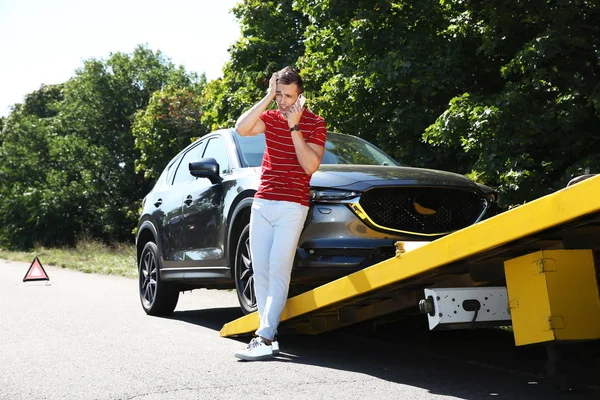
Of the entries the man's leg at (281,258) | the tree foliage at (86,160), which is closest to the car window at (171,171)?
the man's leg at (281,258)

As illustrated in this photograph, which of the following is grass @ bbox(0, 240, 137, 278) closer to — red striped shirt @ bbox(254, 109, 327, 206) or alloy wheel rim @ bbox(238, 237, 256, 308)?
alloy wheel rim @ bbox(238, 237, 256, 308)

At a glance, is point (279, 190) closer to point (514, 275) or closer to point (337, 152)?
point (337, 152)

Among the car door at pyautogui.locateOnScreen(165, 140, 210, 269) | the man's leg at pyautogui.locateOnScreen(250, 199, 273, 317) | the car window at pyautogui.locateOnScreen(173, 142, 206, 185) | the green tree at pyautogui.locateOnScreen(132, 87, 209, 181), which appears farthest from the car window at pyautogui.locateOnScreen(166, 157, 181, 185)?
the green tree at pyautogui.locateOnScreen(132, 87, 209, 181)

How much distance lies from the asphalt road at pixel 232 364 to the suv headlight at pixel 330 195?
3.98 feet

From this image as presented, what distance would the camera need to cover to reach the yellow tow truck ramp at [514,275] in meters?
3.95

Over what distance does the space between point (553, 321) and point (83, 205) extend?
47.4 metres

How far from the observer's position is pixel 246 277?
696 centimetres

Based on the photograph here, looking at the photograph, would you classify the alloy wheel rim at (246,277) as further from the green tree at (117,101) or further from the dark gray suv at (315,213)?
the green tree at (117,101)

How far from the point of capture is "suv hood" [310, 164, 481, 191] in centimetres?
619

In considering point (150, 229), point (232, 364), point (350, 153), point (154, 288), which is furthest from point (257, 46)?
point (232, 364)

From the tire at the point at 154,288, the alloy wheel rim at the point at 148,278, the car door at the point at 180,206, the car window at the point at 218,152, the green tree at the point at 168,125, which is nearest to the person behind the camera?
the car window at the point at 218,152

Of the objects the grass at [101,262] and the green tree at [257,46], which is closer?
the grass at [101,262]

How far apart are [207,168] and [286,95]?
1733 mm

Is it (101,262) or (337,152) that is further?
(101,262)
